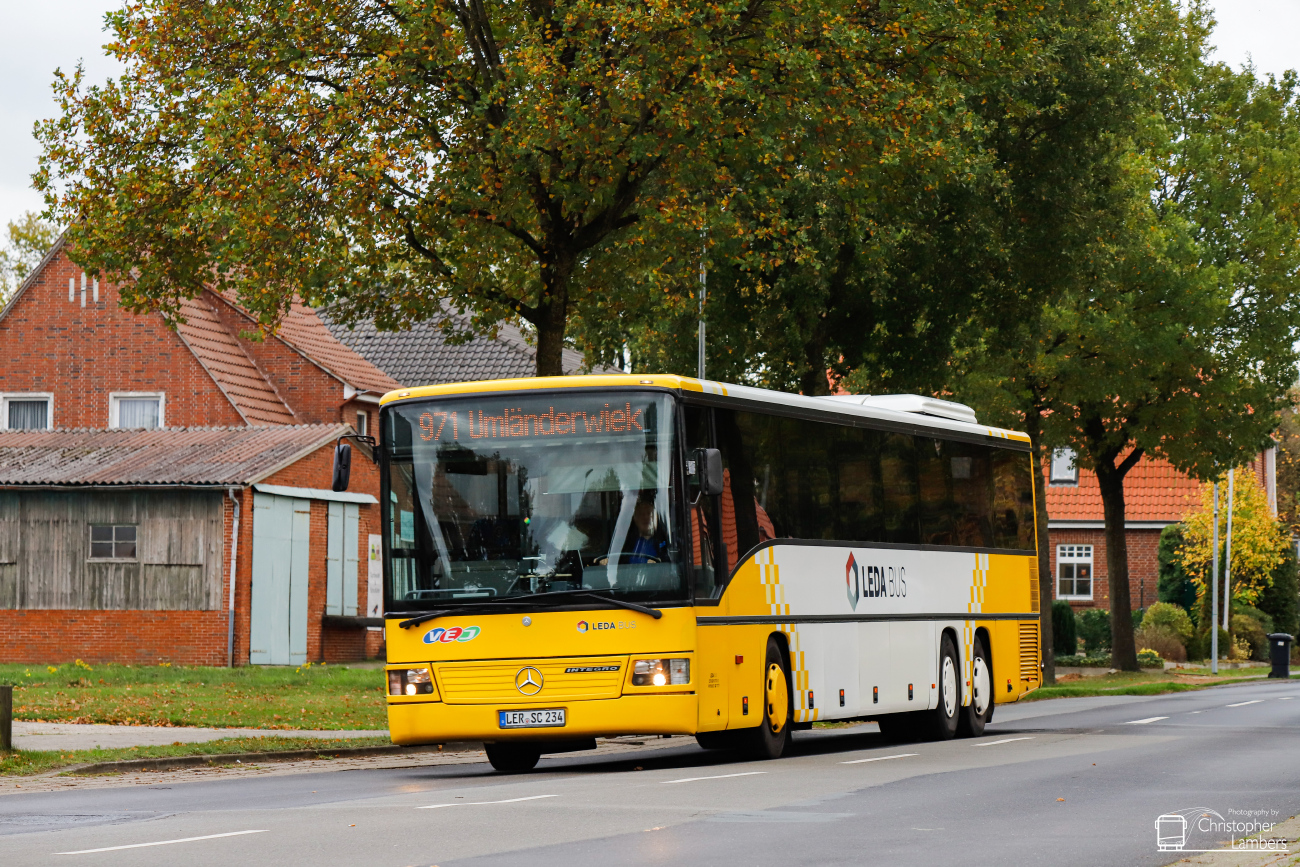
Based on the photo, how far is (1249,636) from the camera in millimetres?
55844

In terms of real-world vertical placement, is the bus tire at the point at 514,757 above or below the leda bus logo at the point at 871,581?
below

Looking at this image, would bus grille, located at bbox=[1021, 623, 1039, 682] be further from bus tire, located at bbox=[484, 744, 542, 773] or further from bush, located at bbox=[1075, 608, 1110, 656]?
bush, located at bbox=[1075, 608, 1110, 656]

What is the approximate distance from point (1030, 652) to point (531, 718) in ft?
34.7

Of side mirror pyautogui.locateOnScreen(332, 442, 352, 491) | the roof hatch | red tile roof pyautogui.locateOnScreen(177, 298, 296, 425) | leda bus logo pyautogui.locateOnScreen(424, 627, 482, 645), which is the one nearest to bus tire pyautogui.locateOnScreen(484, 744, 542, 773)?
leda bus logo pyautogui.locateOnScreen(424, 627, 482, 645)

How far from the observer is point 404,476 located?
16250 millimetres

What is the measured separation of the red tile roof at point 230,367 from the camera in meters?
A: 41.6

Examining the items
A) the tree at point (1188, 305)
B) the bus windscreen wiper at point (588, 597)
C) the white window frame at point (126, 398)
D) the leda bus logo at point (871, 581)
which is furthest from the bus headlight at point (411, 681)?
the white window frame at point (126, 398)

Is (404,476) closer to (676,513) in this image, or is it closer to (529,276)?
(676,513)

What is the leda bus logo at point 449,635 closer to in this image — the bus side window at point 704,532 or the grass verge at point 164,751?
the bus side window at point 704,532

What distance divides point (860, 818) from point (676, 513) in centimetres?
444

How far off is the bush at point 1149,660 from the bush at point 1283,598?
31.2 ft

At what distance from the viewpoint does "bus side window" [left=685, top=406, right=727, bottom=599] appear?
15.8m

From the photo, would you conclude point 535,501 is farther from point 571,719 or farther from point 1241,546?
point 1241,546

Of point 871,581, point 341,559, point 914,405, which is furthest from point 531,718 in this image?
point 341,559
